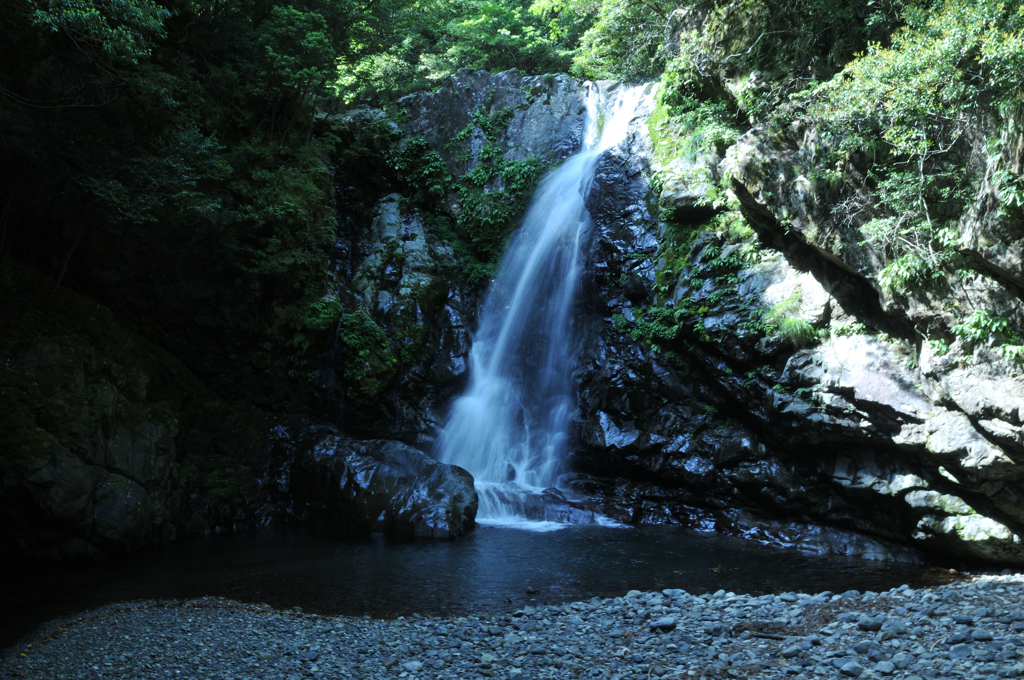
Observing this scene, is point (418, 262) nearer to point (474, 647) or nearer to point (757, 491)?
point (757, 491)

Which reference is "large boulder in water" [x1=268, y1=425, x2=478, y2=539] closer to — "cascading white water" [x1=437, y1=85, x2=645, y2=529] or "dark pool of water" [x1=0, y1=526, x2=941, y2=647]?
"dark pool of water" [x1=0, y1=526, x2=941, y2=647]

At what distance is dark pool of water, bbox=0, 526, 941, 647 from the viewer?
7418 mm

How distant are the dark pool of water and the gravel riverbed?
820mm

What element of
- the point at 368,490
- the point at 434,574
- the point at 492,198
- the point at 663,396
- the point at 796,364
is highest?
the point at 492,198

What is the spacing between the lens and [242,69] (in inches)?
559

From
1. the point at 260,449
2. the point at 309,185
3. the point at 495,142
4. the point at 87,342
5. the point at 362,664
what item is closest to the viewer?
the point at 362,664

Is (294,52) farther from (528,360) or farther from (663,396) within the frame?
(663,396)

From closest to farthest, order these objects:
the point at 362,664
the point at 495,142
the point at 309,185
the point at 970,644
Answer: the point at 970,644, the point at 362,664, the point at 309,185, the point at 495,142

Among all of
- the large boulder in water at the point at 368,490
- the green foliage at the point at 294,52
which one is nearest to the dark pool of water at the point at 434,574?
the large boulder in water at the point at 368,490

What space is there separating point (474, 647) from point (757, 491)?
730cm

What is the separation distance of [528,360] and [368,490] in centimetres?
522

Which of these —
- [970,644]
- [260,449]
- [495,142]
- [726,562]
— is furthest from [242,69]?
[970,644]

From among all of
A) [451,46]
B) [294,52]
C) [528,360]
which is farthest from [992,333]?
[451,46]

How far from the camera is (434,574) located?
8406 mm
